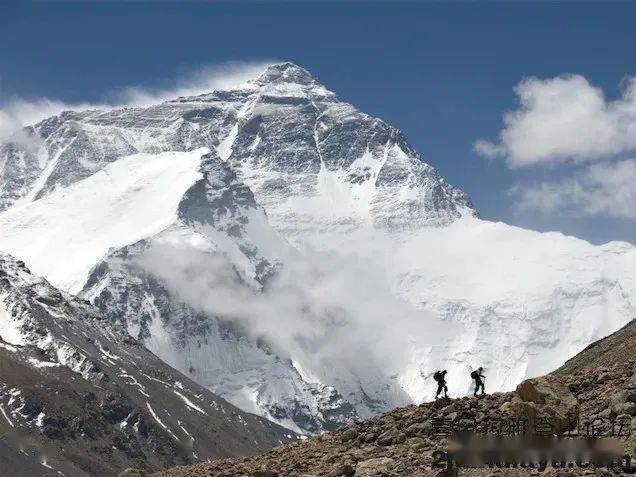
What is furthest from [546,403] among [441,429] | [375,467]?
[375,467]

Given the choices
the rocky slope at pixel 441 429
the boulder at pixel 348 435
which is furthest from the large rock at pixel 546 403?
the boulder at pixel 348 435

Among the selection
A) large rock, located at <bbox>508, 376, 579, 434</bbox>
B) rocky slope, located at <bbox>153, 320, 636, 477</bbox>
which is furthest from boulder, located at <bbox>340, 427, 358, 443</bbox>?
large rock, located at <bbox>508, 376, 579, 434</bbox>

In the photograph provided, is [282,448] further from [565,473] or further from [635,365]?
[565,473]

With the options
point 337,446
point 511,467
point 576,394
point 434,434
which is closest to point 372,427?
point 337,446

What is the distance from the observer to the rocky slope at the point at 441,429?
4144cm

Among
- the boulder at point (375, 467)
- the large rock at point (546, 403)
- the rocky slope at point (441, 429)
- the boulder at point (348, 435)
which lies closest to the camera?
the boulder at point (375, 467)

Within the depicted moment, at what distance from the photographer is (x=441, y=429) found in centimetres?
4659

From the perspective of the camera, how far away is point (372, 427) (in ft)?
167

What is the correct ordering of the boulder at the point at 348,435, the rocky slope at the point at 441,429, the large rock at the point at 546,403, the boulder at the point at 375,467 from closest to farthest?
the boulder at the point at 375,467, the rocky slope at the point at 441,429, the large rock at the point at 546,403, the boulder at the point at 348,435

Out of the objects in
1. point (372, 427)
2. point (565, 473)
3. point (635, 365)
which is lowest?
point (565, 473)

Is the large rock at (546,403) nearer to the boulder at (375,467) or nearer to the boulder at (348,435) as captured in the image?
the boulder at (375,467)

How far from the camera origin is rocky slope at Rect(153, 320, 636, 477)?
1631 inches

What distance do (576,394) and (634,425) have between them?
8813 mm

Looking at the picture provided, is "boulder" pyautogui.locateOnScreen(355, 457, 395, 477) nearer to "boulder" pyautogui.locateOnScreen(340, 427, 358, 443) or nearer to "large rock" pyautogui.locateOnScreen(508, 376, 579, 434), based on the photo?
"large rock" pyautogui.locateOnScreen(508, 376, 579, 434)
